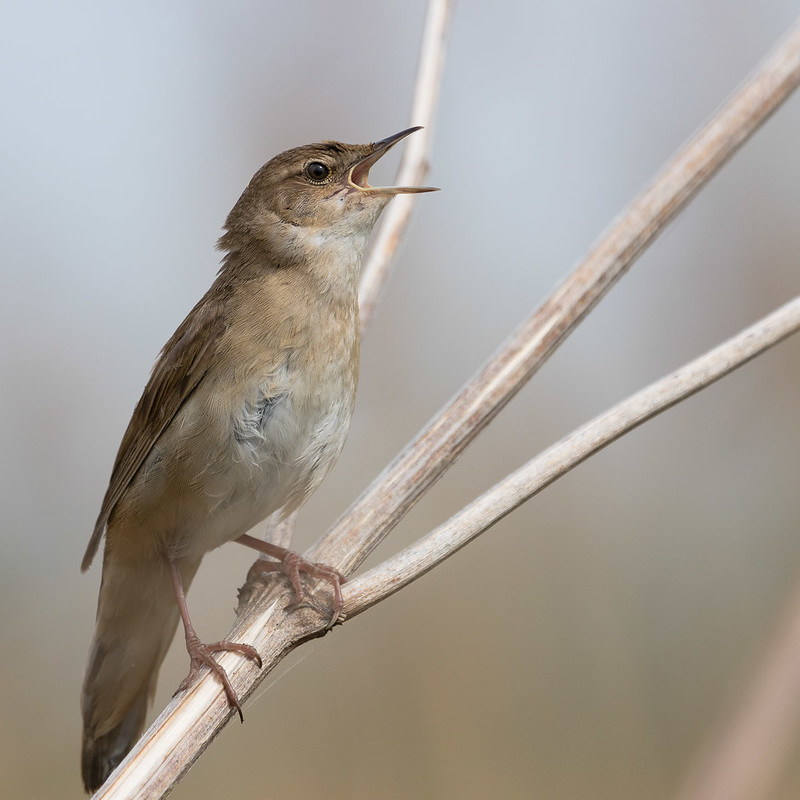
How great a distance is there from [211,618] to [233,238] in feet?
6.82

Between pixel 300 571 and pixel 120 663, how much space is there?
1073 mm

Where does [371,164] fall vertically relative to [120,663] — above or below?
above

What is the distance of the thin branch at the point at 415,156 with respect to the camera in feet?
9.09

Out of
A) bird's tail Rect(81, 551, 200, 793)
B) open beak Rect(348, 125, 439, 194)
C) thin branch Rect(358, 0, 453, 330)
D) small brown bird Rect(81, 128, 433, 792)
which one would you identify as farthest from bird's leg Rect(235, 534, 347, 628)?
open beak Rect(348, 125, 439, 194)

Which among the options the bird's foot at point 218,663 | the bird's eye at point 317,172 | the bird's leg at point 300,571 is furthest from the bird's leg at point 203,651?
the bird's eye at point 317,172

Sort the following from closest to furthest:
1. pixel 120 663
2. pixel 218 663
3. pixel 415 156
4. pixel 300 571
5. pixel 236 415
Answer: pixel 218 663 < pixel 300 571 < pixel 236 415 < pixel 415 156 < pixel 120 663

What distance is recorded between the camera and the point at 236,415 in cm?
271

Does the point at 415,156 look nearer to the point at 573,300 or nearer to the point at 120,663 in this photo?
the point at 573,300

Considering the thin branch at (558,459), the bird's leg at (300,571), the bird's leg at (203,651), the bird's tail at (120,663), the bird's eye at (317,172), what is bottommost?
the bird's tail at (120,663)

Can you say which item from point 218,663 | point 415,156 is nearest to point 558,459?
point 218,663

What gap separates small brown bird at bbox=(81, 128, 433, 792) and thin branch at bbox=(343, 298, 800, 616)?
46 cm

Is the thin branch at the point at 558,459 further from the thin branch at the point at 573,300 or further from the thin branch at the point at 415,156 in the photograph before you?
the thin branch at the point at 415,156

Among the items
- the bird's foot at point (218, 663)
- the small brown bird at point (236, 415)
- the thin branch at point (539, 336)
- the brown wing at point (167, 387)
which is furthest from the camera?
the brown wing at point (167, 387)

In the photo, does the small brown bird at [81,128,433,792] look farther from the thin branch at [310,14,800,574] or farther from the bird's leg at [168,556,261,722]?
the thin branch at [310,14,800,574]
